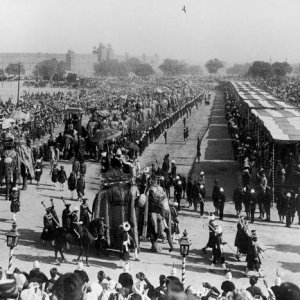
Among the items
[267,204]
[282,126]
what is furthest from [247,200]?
[282,126]

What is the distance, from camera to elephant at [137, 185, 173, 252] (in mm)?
11742

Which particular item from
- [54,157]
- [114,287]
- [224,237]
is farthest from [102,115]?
[114,287]

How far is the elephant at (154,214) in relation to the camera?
11742 millimetres

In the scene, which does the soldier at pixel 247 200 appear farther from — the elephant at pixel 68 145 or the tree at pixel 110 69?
the tree at pixel 110 69

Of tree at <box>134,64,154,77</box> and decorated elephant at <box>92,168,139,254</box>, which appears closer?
decorated elephant at <box>92,168,139,254</box>

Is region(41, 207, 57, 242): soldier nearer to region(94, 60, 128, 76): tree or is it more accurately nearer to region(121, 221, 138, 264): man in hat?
region(121, 221, 138, 264): man in hat

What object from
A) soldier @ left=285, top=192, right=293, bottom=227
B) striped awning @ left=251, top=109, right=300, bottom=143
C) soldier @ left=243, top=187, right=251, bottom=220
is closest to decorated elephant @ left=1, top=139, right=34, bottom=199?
soldier @ left=243, top=187, right=251, bottom=220

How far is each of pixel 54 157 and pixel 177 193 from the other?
662cm

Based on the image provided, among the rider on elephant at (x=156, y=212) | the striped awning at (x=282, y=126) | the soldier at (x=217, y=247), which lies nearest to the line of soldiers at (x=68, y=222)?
the rider on elephant at (x=156, y=212)

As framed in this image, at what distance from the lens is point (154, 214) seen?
11.8 metres

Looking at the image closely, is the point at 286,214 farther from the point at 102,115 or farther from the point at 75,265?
the point at 102,115

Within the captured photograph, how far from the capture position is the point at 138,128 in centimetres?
3088

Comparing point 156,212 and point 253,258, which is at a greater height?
point 156,212

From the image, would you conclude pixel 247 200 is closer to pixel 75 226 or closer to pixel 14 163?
pixel 75 226
